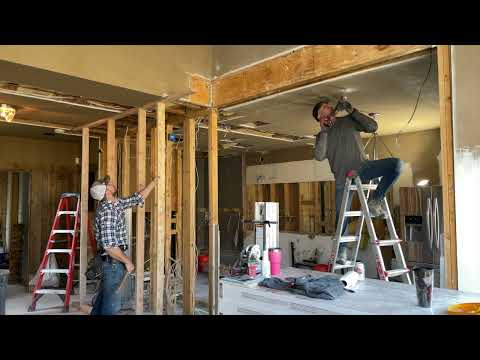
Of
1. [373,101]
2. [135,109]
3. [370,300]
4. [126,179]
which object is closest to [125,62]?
[135,109]

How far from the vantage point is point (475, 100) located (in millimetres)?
2418

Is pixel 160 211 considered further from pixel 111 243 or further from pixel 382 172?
pixel 382 172

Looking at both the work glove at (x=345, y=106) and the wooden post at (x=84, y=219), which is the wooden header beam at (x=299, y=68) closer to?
the work glove at (x=345, y=106)

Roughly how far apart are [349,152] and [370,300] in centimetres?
198

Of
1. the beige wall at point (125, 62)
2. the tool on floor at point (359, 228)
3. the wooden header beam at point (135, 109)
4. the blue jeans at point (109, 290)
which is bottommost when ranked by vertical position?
the blue jeans at point (109, 290)

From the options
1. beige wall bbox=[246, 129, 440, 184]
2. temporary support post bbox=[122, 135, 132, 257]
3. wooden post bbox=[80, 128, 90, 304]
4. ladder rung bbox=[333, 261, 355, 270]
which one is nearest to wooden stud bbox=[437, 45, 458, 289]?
ladder rung bbox=[333, 261, 355, 270]

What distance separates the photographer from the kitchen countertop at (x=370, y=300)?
6.96ft

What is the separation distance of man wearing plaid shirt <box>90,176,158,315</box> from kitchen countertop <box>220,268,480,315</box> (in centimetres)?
167

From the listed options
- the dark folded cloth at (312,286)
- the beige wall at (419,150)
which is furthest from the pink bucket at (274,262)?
the beige wall at (419,150)

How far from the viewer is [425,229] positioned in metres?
5.00

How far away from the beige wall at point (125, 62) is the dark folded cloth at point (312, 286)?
2.30 meters

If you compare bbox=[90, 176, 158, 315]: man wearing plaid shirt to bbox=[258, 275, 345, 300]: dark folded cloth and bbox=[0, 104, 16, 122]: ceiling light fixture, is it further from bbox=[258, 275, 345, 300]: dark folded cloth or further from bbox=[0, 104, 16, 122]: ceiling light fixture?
bbox=[258, 275, 345, 300]: dark folded cloth
